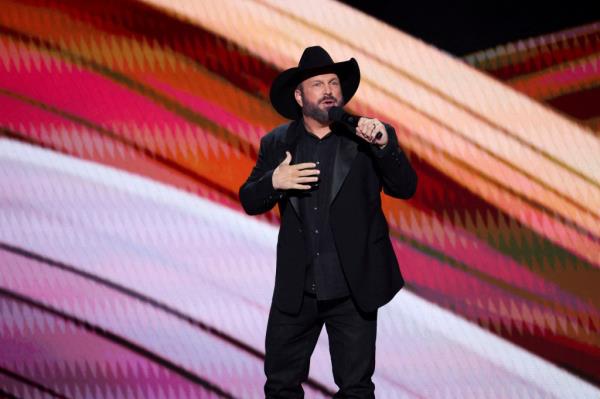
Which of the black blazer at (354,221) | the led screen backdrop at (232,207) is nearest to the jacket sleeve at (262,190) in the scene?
the black blazer at (354,221)

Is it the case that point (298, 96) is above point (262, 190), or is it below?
above

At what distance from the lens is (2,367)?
2.57 meters

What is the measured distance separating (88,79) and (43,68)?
16 cm

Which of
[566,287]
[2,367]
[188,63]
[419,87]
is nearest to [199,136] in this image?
[188,63]

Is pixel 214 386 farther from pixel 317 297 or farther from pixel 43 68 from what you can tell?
pixel 43 68

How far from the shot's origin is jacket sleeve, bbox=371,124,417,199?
167 centimetres

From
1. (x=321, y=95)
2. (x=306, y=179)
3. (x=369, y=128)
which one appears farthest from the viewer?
(x=321, y=95)

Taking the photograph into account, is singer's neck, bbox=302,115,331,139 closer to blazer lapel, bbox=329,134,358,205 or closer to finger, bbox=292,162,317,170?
blazer lapel, bbox=329,134,358,205

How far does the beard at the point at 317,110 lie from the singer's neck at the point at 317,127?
0.03ft

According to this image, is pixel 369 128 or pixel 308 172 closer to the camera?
pixel 369 128

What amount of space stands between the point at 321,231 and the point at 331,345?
29cm

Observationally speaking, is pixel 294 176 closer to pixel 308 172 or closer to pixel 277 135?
pixel 308 172

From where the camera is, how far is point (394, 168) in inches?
66.6

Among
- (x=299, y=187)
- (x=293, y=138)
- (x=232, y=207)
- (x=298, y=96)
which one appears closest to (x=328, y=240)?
(x=299, y=187)
